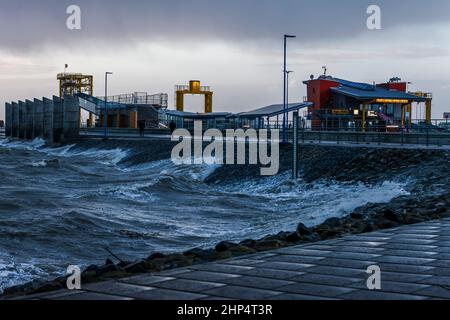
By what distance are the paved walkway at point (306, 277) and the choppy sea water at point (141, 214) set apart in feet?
15.1

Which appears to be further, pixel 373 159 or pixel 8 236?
pixel 373 159

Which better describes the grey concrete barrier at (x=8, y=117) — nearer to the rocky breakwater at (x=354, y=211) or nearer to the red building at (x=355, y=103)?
the red building at (x=355, y=103)

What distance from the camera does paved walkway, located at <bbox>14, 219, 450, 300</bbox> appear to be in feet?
20.7

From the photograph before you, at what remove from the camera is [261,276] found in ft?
23.6

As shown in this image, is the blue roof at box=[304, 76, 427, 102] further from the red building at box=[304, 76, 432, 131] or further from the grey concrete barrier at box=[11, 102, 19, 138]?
the grey concrete barrier at box=[11, 102, 19, 138]

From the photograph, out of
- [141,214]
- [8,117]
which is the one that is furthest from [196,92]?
[141,214]

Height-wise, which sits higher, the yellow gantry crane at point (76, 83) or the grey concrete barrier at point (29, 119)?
the yellow gantry crane at point (76, 83)

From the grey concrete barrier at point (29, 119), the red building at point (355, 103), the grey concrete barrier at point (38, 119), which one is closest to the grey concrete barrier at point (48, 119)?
the grey concrete barrier at point (38, 119)

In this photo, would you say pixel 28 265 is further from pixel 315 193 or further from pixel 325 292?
pixel 315 193

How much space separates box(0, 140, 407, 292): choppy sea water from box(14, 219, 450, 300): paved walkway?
4.59 metres

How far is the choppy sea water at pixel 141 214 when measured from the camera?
14770 mm

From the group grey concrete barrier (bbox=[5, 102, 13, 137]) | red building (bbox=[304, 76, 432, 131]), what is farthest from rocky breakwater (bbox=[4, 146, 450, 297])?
grey concrete barrier (bbox=[5, 102, 13, 137])

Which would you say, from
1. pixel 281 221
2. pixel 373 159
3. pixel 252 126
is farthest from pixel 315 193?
pixel 252 126
